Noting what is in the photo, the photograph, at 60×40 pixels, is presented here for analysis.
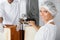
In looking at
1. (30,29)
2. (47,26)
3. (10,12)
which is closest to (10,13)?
(10,12)

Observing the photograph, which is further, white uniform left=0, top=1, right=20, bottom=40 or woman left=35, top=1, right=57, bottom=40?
white uniform left=0, top=1, right=20, bottom=40

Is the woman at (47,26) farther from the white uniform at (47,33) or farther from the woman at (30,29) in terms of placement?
the woman at (30,29)

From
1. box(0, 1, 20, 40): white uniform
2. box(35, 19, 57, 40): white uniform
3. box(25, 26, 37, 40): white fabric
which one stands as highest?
box(0, 1, 20, 40): white uniform

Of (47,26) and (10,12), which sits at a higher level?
(10,12)

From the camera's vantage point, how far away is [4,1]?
1.82 metres

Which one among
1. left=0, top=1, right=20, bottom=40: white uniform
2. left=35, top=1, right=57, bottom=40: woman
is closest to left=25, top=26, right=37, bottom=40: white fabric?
left=0, top=1, right=20, bottom=40: white uniform

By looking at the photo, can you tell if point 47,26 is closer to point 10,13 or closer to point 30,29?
point 30,29

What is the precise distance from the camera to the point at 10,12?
1.83 meters

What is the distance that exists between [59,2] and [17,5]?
20.0 inches

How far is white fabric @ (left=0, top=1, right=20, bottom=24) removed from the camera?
181cm

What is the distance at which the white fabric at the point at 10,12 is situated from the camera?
5.95ft

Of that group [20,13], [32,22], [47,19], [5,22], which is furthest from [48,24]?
[5,22]

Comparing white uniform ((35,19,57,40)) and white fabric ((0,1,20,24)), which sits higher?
white fabric ((0,1,20,24))

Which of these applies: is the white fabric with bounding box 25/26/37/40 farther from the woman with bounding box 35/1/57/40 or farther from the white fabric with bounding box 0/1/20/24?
the woman with bounding box 35/1/57/40
